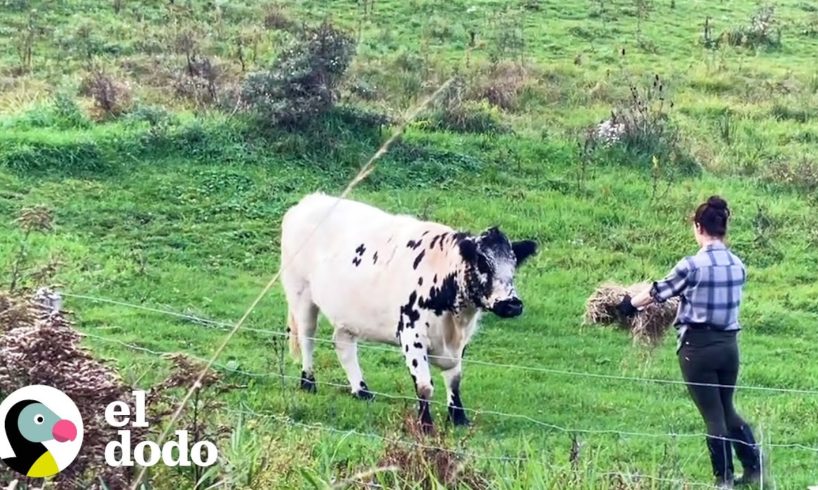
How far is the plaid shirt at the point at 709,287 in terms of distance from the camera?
7145 millimetres

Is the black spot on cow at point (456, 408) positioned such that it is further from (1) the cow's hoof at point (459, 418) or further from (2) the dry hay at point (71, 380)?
(2) the dry hay at point (71, 380)

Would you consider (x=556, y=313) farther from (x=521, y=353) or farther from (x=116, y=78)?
(x=116, y=78)

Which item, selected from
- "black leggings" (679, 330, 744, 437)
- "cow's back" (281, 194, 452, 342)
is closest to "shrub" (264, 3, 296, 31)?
"cow's back" (281, 194, 452, 342)

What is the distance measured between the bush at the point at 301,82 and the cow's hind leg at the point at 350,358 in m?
6.30

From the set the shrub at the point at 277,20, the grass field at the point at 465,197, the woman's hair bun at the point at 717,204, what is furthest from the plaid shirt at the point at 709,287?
the shrub at the point at 277,20

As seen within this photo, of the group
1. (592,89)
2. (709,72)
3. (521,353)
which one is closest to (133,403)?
(521,353)

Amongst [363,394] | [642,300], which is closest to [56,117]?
[363,394]

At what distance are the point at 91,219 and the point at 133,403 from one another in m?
8.15

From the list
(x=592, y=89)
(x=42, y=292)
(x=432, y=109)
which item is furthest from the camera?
(x=592, y=89)

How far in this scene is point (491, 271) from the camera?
834cm

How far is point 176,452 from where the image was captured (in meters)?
5.12

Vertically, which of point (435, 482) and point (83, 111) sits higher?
point (435, 482)

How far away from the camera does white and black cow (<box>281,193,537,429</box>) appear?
27.7 feet

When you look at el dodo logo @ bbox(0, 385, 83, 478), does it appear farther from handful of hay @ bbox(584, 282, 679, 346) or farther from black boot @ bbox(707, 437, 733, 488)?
handful of hay @ bbox(584, 282, 679, 346)
